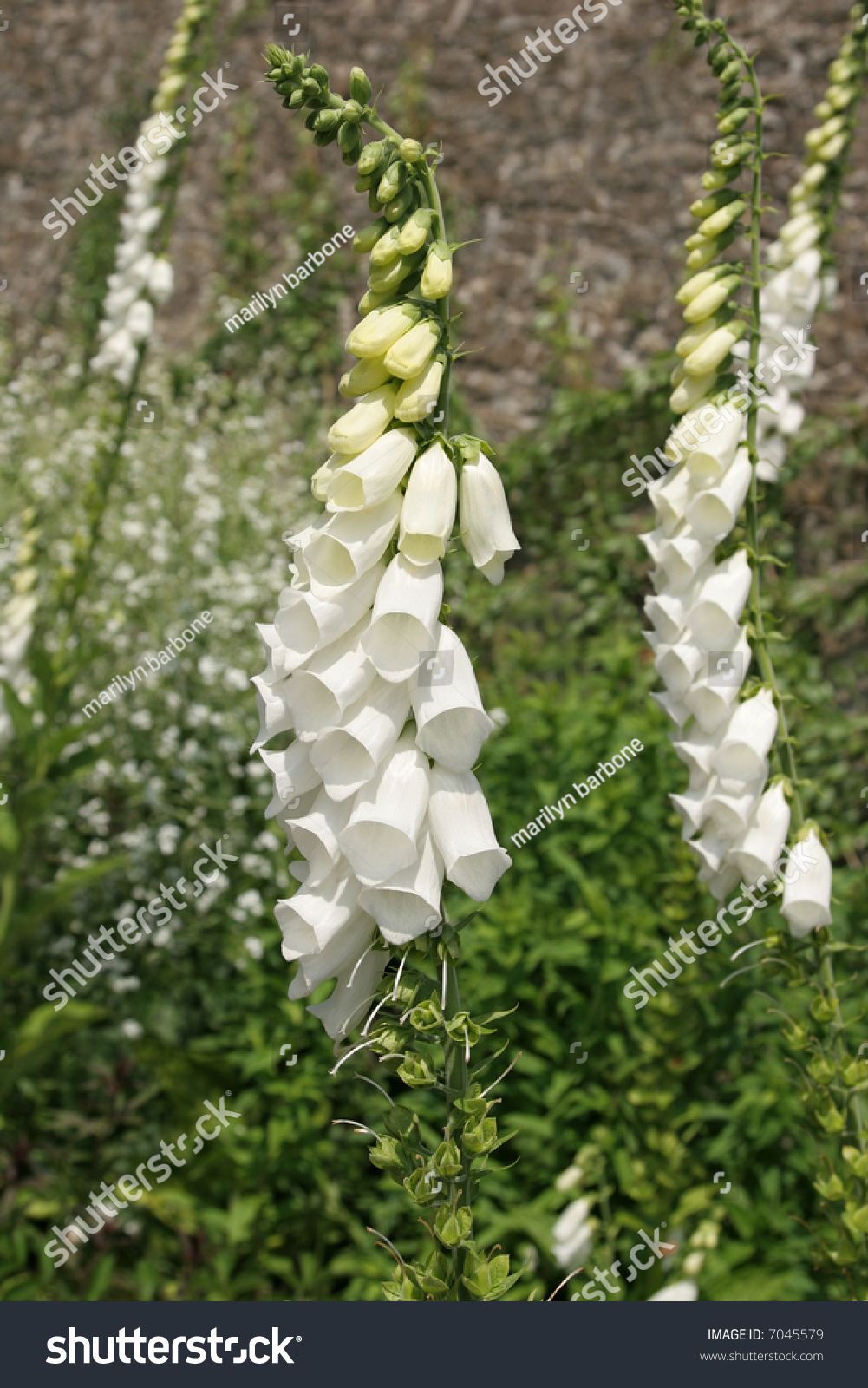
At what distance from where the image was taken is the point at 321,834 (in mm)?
1203

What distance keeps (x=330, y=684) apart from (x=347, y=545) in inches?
6.5

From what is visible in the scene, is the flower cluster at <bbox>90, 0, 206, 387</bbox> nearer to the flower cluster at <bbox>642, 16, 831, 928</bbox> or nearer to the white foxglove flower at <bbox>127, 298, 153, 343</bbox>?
the white foxglove flower at <bbox>127, 298, 153, 343</bbox>

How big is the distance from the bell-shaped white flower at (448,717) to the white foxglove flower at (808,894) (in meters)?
0.70

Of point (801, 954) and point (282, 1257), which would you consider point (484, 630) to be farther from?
point (801, 954)

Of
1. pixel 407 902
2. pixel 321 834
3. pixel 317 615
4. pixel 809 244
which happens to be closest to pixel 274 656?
pixel 317 615

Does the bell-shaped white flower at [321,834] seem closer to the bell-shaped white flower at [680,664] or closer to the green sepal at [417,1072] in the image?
the green sepal at [417,1072]

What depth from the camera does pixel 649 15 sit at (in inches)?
198

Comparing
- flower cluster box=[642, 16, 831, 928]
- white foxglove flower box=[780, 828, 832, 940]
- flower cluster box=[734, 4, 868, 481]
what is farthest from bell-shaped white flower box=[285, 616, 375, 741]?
flower cluster box=[734, 4, 868, 481]

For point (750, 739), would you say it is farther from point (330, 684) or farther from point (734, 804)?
point (330, 684)

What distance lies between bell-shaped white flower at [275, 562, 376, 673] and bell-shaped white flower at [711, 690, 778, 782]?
28.8 inches

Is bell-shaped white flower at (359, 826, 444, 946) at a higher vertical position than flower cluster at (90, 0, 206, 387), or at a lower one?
lower

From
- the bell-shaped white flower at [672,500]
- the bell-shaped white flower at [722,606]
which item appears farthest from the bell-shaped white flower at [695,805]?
the bell-shaped white flower at [672,500]

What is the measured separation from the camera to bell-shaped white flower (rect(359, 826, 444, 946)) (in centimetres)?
114

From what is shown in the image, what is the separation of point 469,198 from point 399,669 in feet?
17.0
